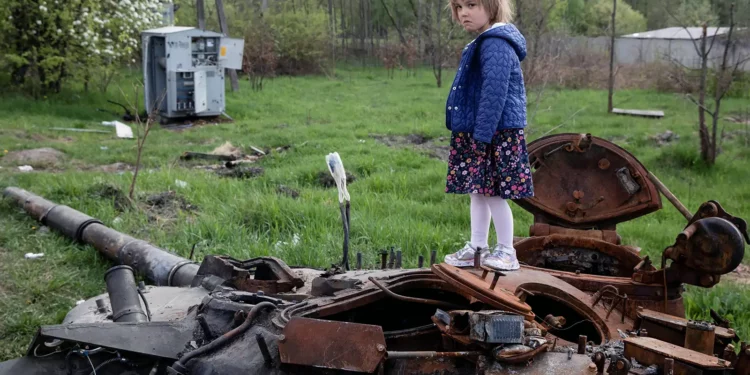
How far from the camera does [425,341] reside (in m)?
2.91

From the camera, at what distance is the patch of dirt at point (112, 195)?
809cm

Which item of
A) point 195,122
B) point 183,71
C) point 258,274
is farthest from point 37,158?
point 258,274

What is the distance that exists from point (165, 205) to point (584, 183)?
17.3 ft

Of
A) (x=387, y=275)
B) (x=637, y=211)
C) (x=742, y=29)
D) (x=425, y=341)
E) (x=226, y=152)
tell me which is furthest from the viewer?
(x=742, y=29)

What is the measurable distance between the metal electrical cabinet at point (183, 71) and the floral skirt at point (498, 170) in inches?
540

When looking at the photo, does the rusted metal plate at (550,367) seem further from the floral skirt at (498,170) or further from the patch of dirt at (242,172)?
the patch of dirt at (242,172)

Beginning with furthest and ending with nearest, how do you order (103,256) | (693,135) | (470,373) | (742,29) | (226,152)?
1. (742,29)
2. (693,135)
3. (226,152)
4. (103,256)
5. (470,373)

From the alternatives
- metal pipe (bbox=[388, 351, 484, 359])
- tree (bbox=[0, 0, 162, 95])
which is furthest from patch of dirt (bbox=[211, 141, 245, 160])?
metal pipe (bbox=[388, 351, 484, 359])

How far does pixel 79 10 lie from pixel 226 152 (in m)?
7.95

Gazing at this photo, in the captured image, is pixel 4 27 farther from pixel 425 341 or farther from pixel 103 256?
pixel 425 341

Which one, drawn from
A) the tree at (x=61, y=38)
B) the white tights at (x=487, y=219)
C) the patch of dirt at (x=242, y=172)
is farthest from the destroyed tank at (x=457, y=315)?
the tree at (x=61, y=38)

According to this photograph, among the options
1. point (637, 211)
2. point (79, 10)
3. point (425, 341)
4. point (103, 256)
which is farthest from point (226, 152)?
point (425, 341)

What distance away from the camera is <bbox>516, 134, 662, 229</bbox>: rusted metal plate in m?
4.38

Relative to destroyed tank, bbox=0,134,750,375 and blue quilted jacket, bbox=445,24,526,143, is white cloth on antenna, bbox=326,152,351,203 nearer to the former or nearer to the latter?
destroyed tank, bbox=0,134,750,375
